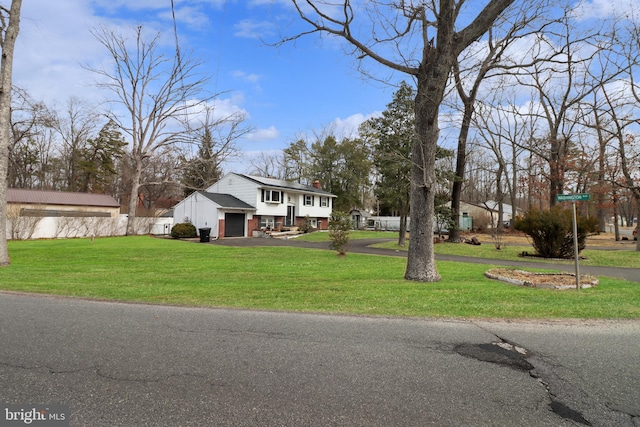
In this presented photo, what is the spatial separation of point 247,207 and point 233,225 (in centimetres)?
211

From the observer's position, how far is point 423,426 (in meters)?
2.78

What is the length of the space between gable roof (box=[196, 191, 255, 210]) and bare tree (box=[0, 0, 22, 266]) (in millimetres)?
18744

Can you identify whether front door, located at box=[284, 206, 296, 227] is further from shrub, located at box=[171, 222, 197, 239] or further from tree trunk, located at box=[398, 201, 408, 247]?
tree trunk, located at box=[398, 201, 408, 247]

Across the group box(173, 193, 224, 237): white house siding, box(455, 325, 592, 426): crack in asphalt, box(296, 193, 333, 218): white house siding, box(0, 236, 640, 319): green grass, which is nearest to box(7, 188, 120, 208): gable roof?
box(173, 193, 224, 237): white house siding

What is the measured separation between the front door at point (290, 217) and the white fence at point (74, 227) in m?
12.2

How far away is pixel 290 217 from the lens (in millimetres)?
40406

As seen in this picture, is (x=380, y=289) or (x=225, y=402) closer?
(x=225, y=402)

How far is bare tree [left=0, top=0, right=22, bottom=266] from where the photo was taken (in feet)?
43.1

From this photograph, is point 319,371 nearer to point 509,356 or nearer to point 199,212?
point 509,356

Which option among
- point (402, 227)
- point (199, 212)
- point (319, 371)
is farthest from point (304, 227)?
point (319, 371)

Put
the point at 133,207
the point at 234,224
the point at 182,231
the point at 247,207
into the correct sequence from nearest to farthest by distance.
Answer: the point at 182,231 → the point at 133,207 → the point at 234,224 → the point at 247,207

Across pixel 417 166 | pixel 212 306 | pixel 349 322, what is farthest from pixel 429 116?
pixel 212 306

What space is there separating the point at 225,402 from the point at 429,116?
870cm

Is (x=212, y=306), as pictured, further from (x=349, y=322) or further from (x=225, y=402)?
(x=225, y=402)
